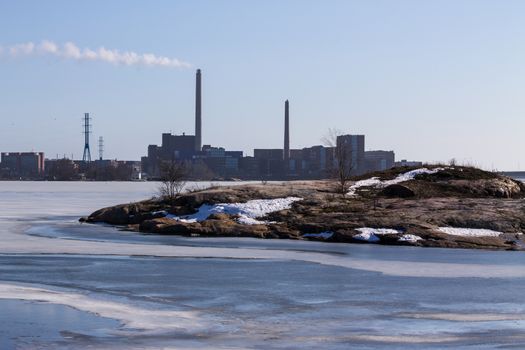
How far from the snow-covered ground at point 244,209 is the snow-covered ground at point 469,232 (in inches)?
333

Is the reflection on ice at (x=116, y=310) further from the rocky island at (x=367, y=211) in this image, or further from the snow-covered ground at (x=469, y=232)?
the snow-covered ground at (x=469, y=232)

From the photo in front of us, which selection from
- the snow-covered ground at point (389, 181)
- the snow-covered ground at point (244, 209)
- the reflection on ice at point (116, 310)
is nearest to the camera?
the reflection on ice at point (116, 310)

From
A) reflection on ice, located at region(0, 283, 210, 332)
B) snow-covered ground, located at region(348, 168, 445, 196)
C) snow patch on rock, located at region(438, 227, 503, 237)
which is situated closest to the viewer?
reflection on ice, located at region(0, 283, 210, 332)

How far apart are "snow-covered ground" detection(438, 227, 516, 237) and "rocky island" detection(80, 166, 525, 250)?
36mm

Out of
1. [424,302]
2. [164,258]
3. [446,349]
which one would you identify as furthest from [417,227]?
[446,349]

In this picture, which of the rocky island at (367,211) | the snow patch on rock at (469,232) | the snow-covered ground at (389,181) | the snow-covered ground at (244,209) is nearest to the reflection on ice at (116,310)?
the rocky island at (367,211)

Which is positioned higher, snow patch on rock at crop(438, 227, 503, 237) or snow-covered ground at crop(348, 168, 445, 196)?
snow-covered ground at crop(348, 168, 445, 196)

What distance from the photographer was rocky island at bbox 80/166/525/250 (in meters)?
33.9

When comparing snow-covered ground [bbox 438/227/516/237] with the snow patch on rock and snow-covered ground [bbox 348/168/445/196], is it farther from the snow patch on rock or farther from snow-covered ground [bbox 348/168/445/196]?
snow-covered ground [bbox 348/168/445/196]

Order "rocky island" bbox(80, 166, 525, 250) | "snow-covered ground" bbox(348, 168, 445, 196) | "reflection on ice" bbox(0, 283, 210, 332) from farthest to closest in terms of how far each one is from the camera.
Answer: "snow-covered ground" bbox(348, 168, 445, 196)
"rocky island" bbox(80, 166, 525, 250)
"reflection on ice" bbox(0, 283, 210, 332)

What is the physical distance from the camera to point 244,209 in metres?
40.7

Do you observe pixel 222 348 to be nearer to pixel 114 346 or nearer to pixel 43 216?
pixel 114 346

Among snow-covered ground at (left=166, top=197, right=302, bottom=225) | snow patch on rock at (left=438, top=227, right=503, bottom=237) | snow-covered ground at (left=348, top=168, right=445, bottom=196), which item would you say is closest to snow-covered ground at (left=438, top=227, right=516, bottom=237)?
snow patch on rock at (left=438, top=227, right=503, bottom=237)

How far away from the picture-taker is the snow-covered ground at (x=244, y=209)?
40.1 metres
